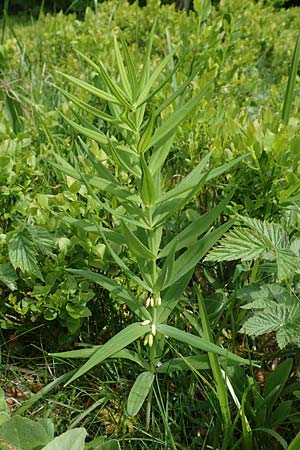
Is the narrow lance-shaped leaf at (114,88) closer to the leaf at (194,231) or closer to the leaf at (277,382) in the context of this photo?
the leaf at (194,231)

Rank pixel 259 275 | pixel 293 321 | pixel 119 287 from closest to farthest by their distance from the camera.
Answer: pixel 293 321 → pixel 119 287 → pixel 259 275

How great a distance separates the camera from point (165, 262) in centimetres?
154

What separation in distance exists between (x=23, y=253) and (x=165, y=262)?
54 cm

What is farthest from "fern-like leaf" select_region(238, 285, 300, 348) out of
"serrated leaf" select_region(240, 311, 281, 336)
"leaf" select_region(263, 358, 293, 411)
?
"leaf" select_region(263, 358, 293, 411)

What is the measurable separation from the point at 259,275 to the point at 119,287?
Answer: 0.52 meters

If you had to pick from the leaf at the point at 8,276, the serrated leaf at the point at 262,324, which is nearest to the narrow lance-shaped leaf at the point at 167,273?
the serrated leaf at the point at 262,324

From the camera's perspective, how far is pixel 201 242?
1595 millimetres

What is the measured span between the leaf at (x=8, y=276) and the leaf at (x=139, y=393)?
52cm

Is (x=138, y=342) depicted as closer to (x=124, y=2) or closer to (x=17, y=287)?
(x=17, y=287)

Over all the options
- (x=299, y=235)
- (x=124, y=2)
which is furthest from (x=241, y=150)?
(x=124, y=2)

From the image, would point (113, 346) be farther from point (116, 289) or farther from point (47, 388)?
point (47, 388)

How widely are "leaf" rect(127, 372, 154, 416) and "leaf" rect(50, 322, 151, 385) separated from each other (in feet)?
0.51

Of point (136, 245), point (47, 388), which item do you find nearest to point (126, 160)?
point (136, 245)

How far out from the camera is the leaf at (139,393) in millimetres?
1587
